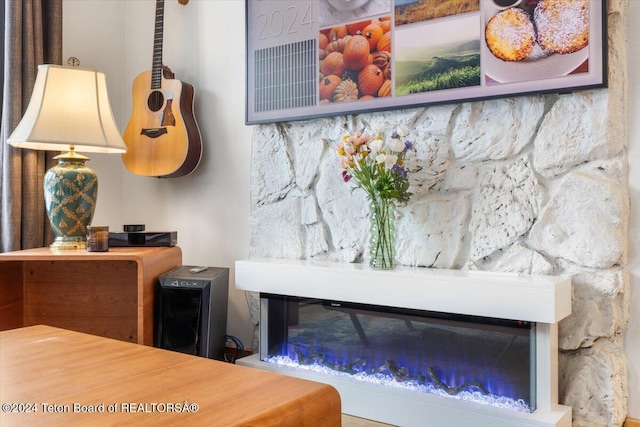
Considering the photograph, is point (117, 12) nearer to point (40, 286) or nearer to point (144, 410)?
point (40, 286)

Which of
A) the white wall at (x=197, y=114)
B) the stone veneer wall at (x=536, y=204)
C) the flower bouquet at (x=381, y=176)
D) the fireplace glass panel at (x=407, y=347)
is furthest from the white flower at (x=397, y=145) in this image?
the white wall at (x=197, y=114)

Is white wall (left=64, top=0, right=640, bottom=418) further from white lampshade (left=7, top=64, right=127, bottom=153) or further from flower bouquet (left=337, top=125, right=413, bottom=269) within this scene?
flower bouquet (left=337, top=125, right=413, bottom=269)

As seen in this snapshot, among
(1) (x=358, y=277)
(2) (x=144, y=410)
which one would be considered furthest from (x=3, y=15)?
(2) (x=144, y=410)

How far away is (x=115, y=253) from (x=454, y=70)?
155 cm

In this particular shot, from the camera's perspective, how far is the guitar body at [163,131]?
108 inches

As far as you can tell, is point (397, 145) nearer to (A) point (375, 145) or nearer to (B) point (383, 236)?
(A) point (375, 145)

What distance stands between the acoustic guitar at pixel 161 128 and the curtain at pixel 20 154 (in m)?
0.47

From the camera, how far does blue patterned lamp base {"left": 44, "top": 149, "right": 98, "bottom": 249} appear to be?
7.59 ft

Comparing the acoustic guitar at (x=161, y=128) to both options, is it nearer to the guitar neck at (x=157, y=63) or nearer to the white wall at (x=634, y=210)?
the guitar neck at (x=157, y=63)

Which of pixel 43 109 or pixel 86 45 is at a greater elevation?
pixel 86 45

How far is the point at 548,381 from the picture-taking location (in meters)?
1.78

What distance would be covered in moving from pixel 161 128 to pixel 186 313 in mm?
967

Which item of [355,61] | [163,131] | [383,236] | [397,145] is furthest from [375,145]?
[163,131]

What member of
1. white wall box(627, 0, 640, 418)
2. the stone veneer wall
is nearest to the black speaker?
the stone veneer wall
